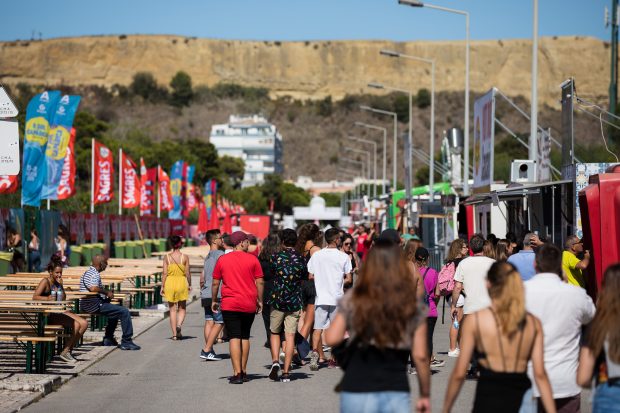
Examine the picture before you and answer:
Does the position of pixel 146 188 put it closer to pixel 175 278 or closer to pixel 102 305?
pixel 175 278

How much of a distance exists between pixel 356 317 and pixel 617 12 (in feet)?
140

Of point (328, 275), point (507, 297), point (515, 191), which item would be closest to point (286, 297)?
point (328, 275)

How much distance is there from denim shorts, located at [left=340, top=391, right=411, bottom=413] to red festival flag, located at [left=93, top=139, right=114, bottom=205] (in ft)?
107

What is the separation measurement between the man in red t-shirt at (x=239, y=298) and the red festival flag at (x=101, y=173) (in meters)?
25.7

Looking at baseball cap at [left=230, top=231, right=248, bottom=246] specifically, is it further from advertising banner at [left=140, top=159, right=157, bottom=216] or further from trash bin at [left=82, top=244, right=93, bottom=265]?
advertising banner at [left=140, top=159, right=157, bottom=216]

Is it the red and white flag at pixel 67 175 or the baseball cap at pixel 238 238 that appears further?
the red and white flag at pixel 67 175

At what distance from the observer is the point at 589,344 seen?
705cm

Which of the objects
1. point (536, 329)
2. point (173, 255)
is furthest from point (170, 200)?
point (536, 329)

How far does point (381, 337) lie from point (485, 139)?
864 inches

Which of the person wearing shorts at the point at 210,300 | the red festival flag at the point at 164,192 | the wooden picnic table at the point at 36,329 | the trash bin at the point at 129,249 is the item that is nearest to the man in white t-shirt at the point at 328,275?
the person wearing shorts at the point at 210,300

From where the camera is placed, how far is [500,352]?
23.4 feet

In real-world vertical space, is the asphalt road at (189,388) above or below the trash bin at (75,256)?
below

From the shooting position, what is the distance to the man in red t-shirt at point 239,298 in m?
13.6

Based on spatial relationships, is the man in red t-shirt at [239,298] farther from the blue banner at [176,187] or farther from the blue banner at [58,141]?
the blue banner at [176,187]
